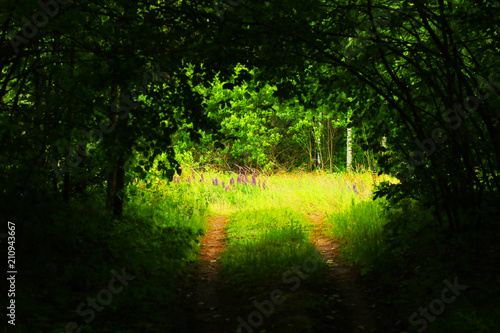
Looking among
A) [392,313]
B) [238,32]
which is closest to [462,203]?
[392,313]

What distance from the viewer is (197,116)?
5.29m

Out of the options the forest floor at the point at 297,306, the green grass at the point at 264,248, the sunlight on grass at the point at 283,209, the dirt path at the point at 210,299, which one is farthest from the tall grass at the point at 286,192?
the forest floor at the point at 297,306

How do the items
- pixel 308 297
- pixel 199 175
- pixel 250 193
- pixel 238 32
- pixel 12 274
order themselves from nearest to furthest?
pixel 238 32 < pixel 12 274 < pixel 308 297 < pixel 250 193 < pixel 199 175

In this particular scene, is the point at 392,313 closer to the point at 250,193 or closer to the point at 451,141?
the point at 451,141

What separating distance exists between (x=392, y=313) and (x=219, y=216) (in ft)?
27.6

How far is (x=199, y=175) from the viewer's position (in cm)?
1630

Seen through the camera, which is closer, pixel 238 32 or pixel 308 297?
pixel 238 32

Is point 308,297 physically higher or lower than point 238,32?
lower

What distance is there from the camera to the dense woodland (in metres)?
4.75

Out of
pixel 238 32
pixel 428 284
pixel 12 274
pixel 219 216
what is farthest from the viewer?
pixel 219 216

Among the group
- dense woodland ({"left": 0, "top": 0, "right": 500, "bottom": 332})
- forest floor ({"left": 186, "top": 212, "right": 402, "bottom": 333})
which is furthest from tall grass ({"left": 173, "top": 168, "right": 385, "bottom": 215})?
forest floor ({"left": 186, "top": 212, "right": 402, "bottom": 333})

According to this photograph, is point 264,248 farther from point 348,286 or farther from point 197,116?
point 197,116

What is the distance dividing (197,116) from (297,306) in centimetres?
285

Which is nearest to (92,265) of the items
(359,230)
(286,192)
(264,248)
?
(264,248)
